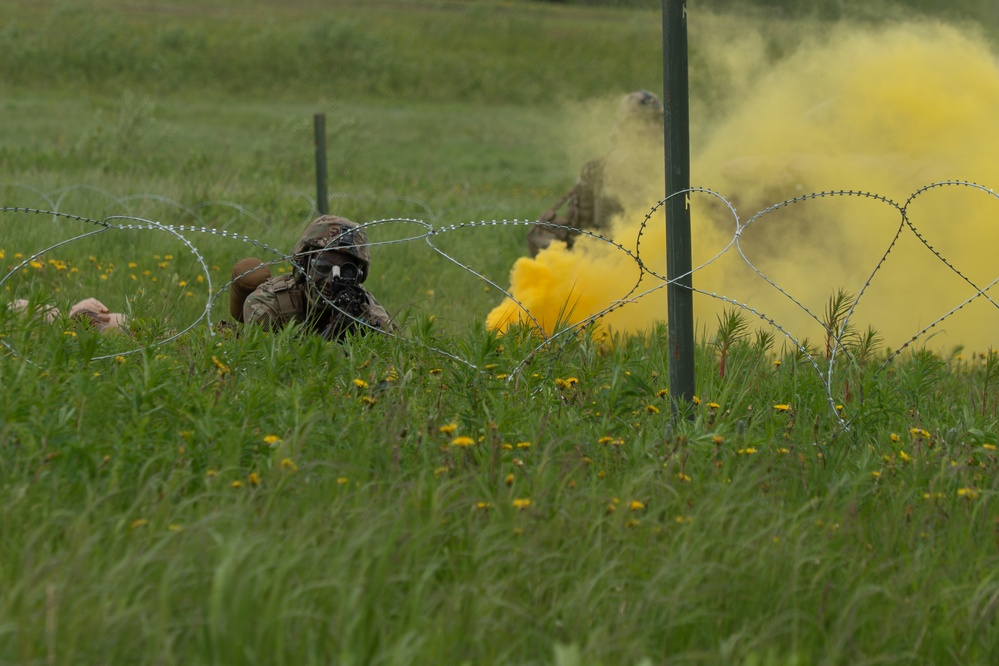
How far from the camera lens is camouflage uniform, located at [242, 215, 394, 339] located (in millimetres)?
5414

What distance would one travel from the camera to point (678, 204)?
4137mm

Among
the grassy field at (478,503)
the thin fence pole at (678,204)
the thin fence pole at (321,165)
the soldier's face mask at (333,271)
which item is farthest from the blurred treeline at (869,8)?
the thin fence pole at (678,204)

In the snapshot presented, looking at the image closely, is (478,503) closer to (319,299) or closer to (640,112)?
(319,299)

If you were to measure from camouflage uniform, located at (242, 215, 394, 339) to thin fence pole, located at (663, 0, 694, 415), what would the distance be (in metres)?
1.61

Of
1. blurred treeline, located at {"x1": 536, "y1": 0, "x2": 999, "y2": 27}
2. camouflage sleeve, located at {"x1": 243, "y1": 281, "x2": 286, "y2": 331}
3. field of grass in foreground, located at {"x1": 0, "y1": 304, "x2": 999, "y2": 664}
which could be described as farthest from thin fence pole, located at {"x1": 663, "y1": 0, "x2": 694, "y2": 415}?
blurred treeline, located at {"x1": 536, "y1": 0, "x2": 999, "y2": 27}

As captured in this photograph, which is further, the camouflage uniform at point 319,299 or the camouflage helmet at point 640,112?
the camouflage helmet at point 640,112

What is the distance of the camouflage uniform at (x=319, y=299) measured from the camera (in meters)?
5.41

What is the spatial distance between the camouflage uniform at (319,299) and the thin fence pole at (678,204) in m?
1.61

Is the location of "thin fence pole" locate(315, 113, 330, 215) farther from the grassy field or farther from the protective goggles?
the protective goggles

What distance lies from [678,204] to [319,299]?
6.39ft

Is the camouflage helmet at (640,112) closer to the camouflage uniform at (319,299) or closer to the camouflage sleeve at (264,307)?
the camouflage uniform at (319,299)

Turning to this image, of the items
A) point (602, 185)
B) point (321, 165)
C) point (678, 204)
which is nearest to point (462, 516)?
point (678, 204)

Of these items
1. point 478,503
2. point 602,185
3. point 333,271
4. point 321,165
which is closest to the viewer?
point 478,503

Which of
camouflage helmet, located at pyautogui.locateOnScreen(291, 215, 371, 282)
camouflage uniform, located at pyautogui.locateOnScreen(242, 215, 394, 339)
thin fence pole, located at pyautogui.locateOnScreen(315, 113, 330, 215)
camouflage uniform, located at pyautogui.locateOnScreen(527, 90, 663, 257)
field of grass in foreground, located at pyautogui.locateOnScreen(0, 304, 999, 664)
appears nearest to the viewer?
field of grass in foreground, located at pyautogui.locateOnScreen(0, 304, 999, 664)
